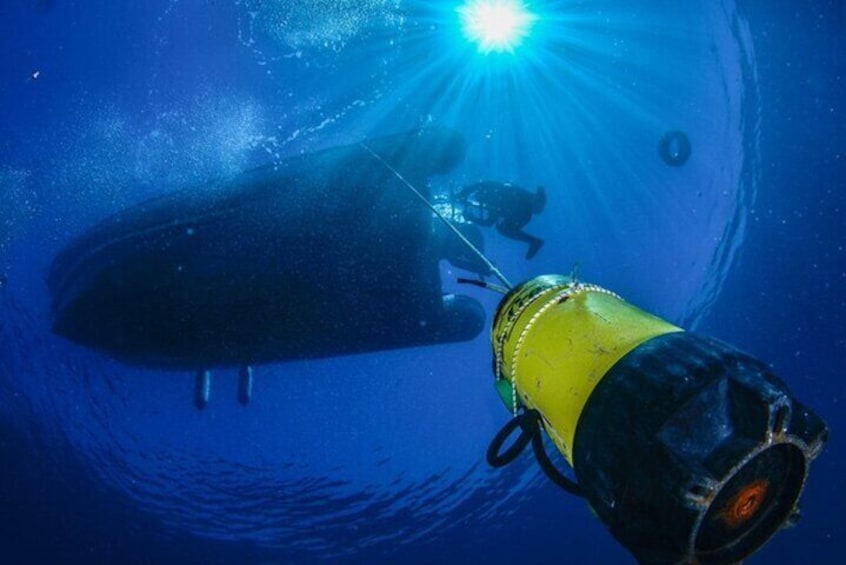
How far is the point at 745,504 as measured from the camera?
1687 mm

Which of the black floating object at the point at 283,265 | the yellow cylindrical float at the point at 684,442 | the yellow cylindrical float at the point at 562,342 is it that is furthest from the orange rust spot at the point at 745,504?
the black floating object at the point at 283,265

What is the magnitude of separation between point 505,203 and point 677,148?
5790 mm

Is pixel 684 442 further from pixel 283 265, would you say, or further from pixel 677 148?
pixel 677 148

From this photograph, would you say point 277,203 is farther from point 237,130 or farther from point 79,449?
point 79,449

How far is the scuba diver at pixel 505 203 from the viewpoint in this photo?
7.33 metres

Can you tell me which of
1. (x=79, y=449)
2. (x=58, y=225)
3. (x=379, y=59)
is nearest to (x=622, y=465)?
(x=379, y=59)

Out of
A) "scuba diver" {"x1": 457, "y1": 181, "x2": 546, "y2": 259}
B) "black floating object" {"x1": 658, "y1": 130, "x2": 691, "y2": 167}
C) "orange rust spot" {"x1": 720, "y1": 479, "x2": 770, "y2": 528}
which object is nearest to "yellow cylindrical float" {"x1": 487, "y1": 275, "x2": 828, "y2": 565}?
"orange rust spot" {"x1": 720, "y1": 479, "x2": 770, "y2": 528}

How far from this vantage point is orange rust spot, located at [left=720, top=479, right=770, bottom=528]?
5.43 feet

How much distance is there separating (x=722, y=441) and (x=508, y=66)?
908 cm

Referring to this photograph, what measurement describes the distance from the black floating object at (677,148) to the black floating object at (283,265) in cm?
546

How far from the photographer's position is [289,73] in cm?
830

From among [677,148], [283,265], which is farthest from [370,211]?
[677,148]

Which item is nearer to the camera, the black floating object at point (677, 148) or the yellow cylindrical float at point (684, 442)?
the yellow cylindrical float at point (684, 442)

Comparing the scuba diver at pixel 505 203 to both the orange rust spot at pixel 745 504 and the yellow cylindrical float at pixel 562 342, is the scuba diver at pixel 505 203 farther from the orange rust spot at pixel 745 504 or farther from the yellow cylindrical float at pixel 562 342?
the orange rust spot at pixel 745 504
